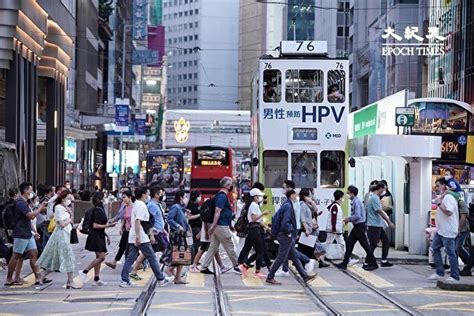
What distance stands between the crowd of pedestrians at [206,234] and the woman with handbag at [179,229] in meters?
A: 0.02

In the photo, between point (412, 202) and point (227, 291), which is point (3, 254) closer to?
point (227, 291)

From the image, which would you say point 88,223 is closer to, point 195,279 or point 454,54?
point 195,279

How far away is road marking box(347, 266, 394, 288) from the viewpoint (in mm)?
17986

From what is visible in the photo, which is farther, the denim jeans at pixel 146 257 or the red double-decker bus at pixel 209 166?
the red double-decker bus at pixel 209 166

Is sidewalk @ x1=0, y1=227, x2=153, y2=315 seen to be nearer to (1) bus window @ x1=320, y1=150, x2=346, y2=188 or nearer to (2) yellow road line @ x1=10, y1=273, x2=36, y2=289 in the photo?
(2) yellow road line @ x1=10, y1=273, x2=36, y2=289

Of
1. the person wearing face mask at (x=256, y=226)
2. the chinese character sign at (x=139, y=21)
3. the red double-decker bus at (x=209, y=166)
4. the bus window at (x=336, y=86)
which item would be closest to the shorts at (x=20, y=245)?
the person wearing face mask at (x=256, y=226)

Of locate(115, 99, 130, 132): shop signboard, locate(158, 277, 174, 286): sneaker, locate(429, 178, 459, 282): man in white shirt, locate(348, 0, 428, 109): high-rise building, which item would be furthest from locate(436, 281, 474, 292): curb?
locate(348, 0, 428, 109): high-rise building

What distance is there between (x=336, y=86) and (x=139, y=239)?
10.2m

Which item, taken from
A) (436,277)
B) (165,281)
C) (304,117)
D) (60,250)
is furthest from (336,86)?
(60,250)

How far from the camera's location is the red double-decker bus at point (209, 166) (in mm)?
54812

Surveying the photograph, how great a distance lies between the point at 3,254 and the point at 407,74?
2016 inches

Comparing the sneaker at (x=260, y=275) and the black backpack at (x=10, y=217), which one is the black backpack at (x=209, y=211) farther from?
the black backpack at (x=10, y=217)

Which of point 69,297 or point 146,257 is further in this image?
point 146,257

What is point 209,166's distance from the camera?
55.4 meters
